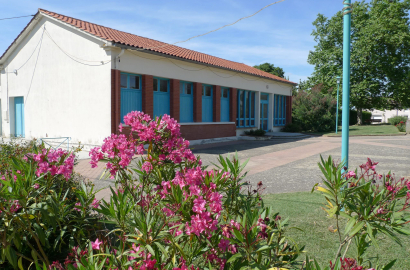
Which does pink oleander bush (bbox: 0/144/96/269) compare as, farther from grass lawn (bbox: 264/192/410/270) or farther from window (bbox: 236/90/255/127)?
window (bbox: 236/90/255/127)

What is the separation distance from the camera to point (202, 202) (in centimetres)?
173

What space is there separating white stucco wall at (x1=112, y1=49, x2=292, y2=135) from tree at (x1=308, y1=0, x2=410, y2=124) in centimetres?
1399

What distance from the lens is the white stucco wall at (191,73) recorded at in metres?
13.9

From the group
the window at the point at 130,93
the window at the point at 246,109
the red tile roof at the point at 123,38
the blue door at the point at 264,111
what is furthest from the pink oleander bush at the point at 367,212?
the blue door at the point at 264,111

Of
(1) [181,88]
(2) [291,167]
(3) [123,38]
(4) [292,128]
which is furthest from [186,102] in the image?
(4) [292,128]

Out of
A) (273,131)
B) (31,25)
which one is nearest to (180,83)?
(31,25)

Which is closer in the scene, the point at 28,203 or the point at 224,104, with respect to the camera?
the point at 28,203

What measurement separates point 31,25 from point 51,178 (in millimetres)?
16284

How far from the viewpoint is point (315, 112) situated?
2831cm

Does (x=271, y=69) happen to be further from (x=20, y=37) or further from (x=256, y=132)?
(x=20, y=37)

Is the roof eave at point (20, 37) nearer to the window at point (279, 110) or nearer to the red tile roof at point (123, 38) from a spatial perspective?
the red tile roof at point (123, 38)

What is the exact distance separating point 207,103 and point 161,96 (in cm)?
377

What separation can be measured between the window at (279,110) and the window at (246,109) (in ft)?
10.7

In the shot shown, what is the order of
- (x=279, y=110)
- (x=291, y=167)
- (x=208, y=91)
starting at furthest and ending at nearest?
(x=279, y=110)
(x=208, y=91)
(x=291, y=167)
